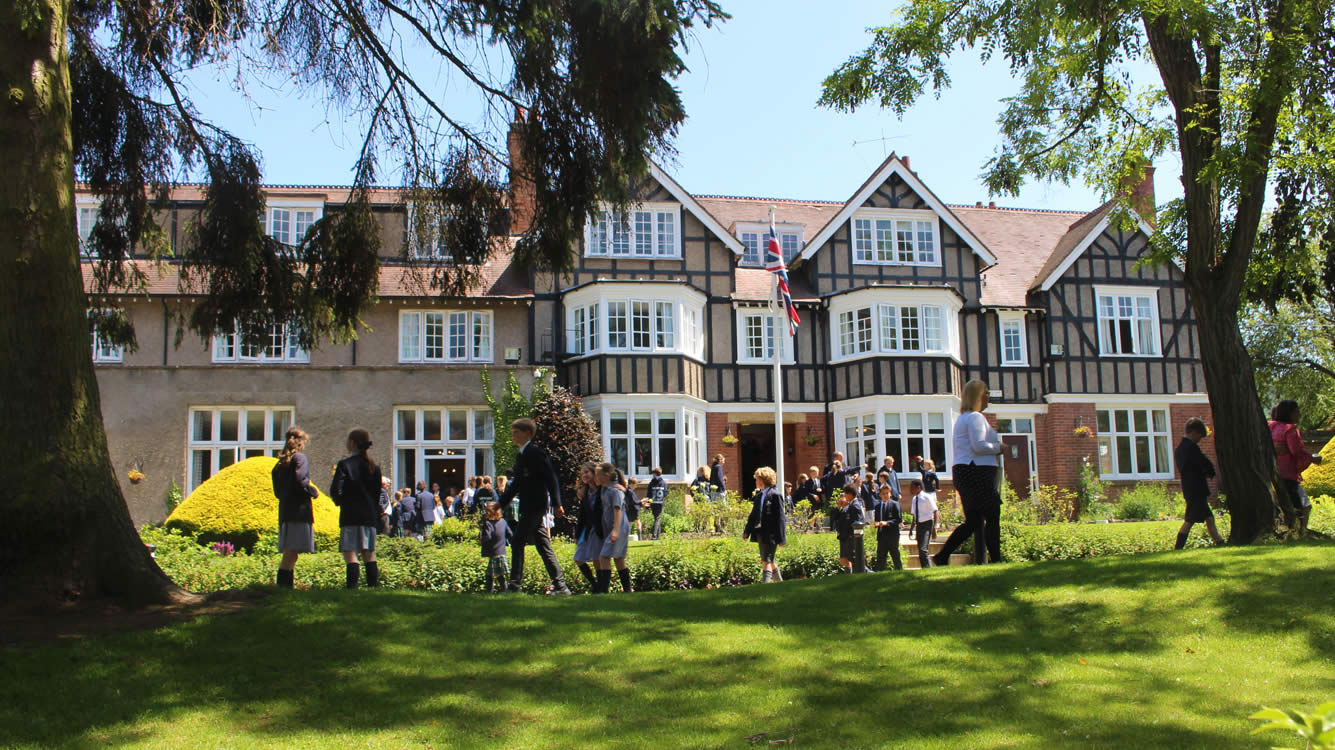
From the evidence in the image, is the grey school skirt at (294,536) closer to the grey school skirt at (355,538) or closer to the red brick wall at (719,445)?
the grey school skirt at (355,538)

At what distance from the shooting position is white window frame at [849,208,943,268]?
93.2ft

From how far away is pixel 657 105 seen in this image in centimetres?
859

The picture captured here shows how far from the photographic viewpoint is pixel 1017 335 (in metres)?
29.0

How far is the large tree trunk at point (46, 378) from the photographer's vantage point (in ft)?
20.8

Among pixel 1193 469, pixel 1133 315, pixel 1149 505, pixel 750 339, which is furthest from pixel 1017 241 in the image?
pixel 1193 469

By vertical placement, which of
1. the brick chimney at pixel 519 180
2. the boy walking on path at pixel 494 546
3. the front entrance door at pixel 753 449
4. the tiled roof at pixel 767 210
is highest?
the tiled roof at pixel 767 210

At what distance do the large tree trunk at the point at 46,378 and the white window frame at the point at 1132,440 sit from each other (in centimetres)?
2692

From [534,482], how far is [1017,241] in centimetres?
2633

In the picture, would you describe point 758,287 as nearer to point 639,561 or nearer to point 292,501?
point 639,561

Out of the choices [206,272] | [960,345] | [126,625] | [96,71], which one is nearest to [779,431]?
[960,345]

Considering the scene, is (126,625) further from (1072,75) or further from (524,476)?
(1072,75)

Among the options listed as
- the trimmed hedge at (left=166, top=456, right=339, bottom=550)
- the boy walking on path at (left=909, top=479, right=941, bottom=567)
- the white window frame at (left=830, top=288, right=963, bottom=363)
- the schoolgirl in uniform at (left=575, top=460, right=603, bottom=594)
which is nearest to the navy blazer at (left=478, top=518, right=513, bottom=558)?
the schoolgirl in uniform at (left=575, top=460, right=603, bottom=594)

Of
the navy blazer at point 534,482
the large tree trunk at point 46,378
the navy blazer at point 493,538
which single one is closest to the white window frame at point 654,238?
the navy blazer at point 493,538

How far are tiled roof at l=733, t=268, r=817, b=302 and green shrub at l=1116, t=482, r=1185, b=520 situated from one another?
9.76 m
